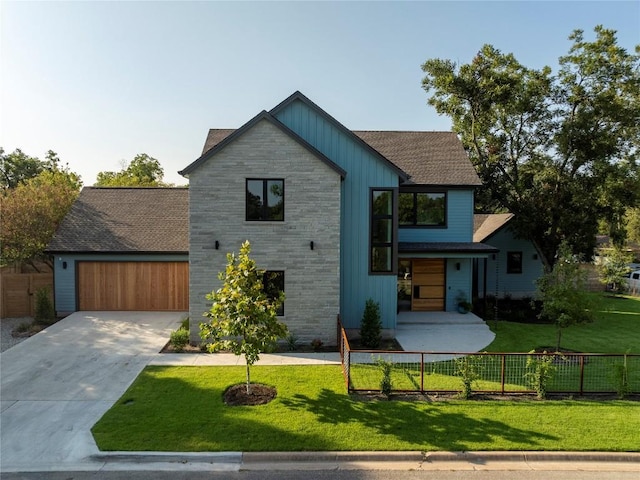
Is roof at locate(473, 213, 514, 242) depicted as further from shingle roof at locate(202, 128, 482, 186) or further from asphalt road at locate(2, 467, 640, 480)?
asphalt road at locate(2, 467, 640, 480)

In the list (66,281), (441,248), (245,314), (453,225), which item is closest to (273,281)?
(245,314)

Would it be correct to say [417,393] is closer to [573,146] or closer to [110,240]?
[110,240]

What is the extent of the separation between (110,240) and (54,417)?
10.1 meters

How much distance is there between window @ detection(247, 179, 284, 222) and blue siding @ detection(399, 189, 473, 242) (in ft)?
21.7

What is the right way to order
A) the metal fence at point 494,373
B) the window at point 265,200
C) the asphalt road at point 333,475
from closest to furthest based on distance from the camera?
the asphalt road at point 333,475
the metal fence at point 494,373
the window at point 265,200

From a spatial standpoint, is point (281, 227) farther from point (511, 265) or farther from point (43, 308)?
point (511, 265)

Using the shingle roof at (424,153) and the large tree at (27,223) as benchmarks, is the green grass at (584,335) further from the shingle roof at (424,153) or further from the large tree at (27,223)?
the large tree at (27,223)

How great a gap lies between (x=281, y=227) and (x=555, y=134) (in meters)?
15.6

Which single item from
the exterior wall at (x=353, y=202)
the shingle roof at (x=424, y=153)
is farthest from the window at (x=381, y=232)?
the shingle roof at (x=424, y=153)

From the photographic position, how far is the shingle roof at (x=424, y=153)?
1723cm

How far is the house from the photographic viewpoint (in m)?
12.8

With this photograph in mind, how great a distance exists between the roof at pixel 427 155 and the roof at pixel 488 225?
409 cm

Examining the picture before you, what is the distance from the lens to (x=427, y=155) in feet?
61.3

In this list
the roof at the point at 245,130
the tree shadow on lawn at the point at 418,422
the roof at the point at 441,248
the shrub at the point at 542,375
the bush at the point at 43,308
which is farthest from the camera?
the roof at the point at 441,248
